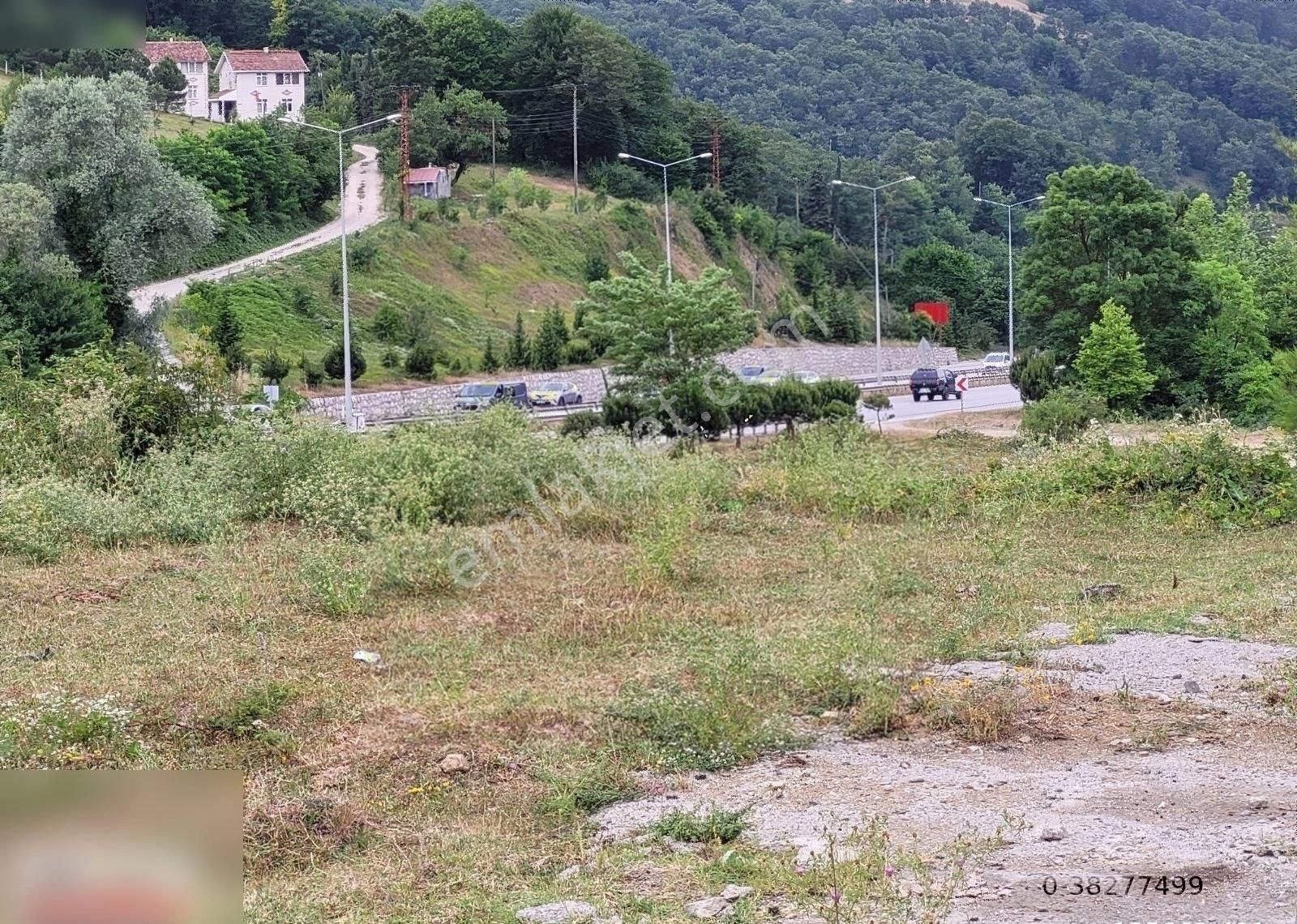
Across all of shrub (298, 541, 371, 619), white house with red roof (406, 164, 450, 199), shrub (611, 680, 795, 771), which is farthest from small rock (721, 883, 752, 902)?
white house with red roof (406, 164, 450, 199)

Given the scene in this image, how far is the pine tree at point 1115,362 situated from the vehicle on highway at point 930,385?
9.97m

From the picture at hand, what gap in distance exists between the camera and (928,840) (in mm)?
6500

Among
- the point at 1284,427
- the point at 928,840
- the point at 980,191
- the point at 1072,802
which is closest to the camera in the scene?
the point at 928,840

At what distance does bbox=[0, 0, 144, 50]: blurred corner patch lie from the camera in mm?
5117

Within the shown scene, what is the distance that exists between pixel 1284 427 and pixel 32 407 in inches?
606

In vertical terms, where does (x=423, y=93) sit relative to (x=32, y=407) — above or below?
above

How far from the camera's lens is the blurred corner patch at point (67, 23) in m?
5.12

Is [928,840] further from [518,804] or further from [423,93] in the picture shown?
[423,93]

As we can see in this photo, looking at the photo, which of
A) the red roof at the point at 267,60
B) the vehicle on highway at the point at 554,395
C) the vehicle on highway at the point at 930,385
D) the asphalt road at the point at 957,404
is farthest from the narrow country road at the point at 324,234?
the vehicle on highway at the point at 930,385

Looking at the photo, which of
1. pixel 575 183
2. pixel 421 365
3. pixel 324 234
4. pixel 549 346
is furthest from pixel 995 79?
pixel 421 365

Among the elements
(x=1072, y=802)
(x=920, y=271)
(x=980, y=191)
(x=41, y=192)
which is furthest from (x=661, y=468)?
(x=980, y=191)

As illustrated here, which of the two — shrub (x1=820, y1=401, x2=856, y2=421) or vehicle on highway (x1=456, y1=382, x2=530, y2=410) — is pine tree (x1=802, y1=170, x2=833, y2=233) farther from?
shrub (x1=820, y1=401, x2=856, y2=421)

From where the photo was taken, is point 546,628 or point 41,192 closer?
point 546,628

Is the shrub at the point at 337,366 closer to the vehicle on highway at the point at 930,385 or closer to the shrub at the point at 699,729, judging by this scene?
the vehicle on highway at the point at 930,385
